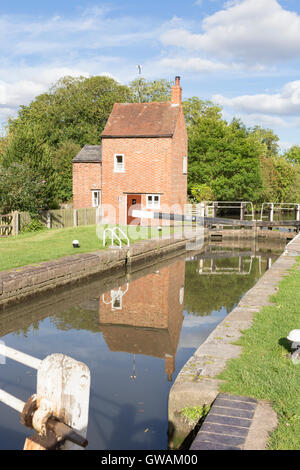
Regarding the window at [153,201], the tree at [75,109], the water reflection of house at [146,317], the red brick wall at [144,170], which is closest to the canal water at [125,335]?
the water reflection of house at [146,317]

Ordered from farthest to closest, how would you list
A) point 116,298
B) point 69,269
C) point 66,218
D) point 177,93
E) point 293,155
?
1. point 293,155
2. point 177,93
3. point 66,218
4. point 69,269
5. point 116,298

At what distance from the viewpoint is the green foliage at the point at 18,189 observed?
22.8m

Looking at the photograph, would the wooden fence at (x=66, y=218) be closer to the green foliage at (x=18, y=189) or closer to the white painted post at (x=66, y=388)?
the green foliage at (x=18, y=189)

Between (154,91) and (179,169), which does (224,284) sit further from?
(154,91)

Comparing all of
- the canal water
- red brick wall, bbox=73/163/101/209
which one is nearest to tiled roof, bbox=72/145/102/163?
red brick wall, bbox=73/163/101/209

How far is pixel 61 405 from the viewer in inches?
110

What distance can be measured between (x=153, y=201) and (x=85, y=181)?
640 cm

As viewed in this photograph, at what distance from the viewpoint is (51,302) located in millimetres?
12586

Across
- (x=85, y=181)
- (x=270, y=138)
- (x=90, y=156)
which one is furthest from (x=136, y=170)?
(x=270, y=138)

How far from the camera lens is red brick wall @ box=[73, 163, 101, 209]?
109 ft

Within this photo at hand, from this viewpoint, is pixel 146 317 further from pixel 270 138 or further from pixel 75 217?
pixel 270 138

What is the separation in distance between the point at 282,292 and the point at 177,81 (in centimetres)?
2400

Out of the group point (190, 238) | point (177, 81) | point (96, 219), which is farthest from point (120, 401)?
point (177, 81)

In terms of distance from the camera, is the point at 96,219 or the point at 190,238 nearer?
the point at 190,238
